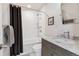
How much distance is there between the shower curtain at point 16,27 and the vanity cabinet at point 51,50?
262 mm

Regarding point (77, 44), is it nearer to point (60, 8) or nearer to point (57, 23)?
point (57, 23)

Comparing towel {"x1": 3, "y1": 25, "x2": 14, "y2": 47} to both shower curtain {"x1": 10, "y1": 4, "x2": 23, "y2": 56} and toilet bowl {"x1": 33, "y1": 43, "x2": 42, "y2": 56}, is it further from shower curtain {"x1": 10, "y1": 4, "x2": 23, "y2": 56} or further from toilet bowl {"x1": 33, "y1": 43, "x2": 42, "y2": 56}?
toilet bowl {"x1": 33, "y1": 43, "x2": 42, "y2": 56}

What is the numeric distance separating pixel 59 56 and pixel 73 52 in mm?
166

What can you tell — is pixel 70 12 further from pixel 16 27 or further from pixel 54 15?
pixel 16 27

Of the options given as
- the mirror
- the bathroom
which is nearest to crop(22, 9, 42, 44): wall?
the bathroom

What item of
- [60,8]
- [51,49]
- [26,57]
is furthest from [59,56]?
[60,8]

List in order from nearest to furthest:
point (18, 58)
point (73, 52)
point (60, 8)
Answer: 1. point (73, 52)
2. point (18, 58)
3. point (60, 8)

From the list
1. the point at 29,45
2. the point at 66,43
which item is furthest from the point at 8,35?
the point at 66,43

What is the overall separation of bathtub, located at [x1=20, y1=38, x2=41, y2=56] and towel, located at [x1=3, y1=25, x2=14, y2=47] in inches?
6.1

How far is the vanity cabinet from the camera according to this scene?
3.84 feet

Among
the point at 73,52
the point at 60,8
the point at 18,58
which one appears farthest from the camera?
the point at 60,8

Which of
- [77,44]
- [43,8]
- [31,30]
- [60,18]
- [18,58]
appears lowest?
[18,58]

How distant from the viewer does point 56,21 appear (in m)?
1.31

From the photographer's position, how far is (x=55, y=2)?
1287 millimetres
